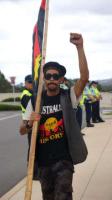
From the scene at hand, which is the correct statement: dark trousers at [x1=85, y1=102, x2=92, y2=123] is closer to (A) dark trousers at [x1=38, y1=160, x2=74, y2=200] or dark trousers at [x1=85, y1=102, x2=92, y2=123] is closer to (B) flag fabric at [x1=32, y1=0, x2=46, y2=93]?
(A) dark trousers at [x1=38, y1=160, x2=74, y2=200]

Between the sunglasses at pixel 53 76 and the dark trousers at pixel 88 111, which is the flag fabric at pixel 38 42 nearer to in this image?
the sunglasses at pixel 53 76

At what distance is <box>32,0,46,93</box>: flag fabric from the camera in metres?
5.16

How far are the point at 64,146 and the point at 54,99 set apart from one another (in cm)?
44

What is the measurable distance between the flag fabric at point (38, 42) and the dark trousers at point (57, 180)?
76cm

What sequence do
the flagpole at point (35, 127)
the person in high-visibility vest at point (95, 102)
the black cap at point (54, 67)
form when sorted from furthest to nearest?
the person in high-visibility vest at point (95, 102), the black cap at point (54, 67), the flagpole at point (35, 127)

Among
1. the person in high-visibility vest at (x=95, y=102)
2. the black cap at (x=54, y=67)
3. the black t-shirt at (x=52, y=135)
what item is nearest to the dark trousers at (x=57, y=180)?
the black t-shirt at (x=52, y=135)

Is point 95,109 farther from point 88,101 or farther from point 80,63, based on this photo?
point 80,63

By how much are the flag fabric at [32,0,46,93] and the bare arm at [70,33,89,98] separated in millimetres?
290

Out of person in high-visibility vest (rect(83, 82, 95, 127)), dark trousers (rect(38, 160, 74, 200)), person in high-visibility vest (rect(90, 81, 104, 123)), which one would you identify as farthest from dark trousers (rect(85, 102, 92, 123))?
dark trousers (rect(38, 160, 74, 200))

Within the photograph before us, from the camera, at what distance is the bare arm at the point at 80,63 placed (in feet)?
16.7

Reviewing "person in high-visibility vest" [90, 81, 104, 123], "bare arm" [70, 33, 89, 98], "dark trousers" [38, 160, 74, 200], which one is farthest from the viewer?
"person in high-visibility vest" [90, 81, 104, 123]

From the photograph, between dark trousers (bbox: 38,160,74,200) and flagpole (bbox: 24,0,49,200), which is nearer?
flagpole (bbox: 24,0,49,200)

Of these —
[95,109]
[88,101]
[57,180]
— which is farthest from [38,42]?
[95,109]

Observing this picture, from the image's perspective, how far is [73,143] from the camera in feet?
17.3
